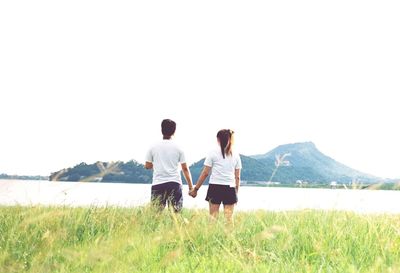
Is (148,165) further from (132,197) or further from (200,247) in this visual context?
(200,247)

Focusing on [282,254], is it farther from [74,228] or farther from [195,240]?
[74,228]

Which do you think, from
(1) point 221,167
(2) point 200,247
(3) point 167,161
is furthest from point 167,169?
(2) point 200,247

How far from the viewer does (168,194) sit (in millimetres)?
9859

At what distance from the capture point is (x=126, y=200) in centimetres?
1013

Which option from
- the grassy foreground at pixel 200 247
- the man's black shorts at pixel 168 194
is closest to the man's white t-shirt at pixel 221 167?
the man's black shorts at pixel 168 194

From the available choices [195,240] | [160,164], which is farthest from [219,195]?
[195,240]

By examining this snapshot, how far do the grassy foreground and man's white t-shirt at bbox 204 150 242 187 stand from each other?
2022 millimetres

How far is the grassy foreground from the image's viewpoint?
4.95 metres

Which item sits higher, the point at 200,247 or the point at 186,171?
the point at 186,171

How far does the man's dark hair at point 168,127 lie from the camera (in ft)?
32.7

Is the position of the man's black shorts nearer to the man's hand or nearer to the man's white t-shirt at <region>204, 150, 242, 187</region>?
the man's hand

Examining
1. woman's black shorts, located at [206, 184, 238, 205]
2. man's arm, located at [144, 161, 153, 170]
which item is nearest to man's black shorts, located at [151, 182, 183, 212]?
man's arm, located at [144, 161, 153, 170]

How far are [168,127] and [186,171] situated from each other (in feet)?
2.88

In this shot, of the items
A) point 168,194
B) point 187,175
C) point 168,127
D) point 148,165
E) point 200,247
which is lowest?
point 200,247
